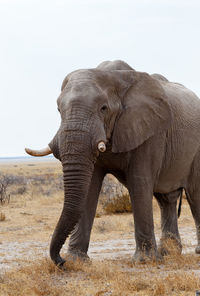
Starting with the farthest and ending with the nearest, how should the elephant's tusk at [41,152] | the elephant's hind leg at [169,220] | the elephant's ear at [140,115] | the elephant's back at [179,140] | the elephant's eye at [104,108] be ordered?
the elephant's hind leg at [169,220] < the elephant's back at [179,140] < the elephant's tusk at [41,152] < the elephant's ear at [140,115] < the elephant's eye at [104,108]

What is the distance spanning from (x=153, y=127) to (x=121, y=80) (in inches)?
31.6

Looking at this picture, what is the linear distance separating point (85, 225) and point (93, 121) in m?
1.84

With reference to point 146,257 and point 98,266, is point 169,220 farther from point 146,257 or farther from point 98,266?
point 98,266

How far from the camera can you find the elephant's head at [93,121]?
665 centimetres

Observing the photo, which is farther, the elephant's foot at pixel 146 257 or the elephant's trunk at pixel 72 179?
the elephant's foot at pixel 146 257

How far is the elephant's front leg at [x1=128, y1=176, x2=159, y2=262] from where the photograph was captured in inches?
305

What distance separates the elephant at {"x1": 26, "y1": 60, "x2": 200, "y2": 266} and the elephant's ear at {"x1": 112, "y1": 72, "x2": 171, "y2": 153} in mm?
13

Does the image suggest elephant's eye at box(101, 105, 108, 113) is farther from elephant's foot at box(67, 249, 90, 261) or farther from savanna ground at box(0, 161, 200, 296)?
elephant's foot at box(67, 249, 90, 261)

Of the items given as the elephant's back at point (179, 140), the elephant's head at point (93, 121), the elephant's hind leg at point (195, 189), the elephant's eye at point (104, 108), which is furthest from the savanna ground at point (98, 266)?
the elephant's eye at point (104, 108)

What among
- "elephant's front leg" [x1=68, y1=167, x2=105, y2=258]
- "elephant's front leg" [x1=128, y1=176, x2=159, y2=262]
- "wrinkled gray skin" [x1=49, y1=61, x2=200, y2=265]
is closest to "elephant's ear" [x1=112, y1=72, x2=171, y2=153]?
"wrinkled gray skin" [x1=49, y1=61, x2=200, y2=265]

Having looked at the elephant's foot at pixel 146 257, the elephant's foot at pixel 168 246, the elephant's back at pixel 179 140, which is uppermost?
the elephant's back at pixel 179 140

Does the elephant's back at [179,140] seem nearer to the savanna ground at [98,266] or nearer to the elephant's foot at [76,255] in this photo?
the savanna ground at [98,266]

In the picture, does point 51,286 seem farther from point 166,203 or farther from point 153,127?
point 166,203

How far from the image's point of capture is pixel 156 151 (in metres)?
8.01
